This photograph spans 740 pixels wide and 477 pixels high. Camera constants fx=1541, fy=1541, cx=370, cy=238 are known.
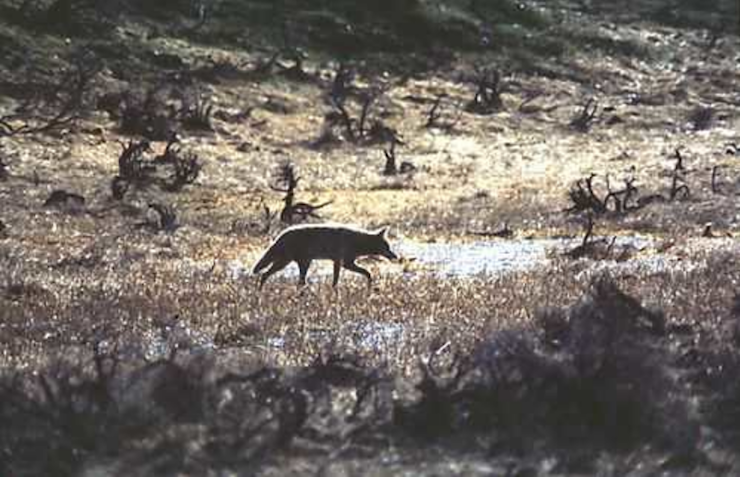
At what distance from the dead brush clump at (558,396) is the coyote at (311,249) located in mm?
5586

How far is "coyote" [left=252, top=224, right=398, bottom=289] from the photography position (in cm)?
1455

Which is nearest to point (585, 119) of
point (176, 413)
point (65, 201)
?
point (65, 201)

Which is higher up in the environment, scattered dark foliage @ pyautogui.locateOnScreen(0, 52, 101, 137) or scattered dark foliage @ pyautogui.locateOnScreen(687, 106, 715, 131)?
scattered dark foliage @ pyautogui.locateOnScreen(0, 52, 101, 137)

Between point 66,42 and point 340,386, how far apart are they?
102 ft

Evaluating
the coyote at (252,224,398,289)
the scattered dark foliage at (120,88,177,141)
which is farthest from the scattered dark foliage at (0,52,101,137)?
the coyote at (252,224,398,289)

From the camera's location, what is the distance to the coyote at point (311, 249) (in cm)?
1455

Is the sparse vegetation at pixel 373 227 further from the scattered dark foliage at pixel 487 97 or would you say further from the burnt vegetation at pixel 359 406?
the scattered dark foliage at pixel 487 97

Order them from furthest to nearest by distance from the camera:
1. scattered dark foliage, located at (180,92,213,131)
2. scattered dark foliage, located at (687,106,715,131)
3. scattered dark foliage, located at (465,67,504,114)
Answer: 1. scattered dark foliage, located at (465,67,504,114)
2. scattered dark foliage, located at (687,106,715,131)
3. scattered dark foliage, located at (180,92,213,131)

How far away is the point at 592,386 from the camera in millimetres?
8297

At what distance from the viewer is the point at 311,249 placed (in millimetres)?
14648

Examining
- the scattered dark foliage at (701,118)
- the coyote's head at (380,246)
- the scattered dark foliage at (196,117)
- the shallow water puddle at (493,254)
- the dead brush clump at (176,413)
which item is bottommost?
the scattered dark foliage at (701,118)

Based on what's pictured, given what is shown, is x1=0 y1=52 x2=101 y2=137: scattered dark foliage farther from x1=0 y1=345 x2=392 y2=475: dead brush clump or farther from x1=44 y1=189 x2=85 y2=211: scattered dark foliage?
x1=0 y1=345 x2=392 y2=475: dead brush clump

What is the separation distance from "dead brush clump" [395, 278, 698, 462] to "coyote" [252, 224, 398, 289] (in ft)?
18.3

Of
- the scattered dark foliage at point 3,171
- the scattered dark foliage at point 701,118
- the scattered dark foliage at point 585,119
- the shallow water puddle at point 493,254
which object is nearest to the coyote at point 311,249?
the shallow water puddle at point 493,254
